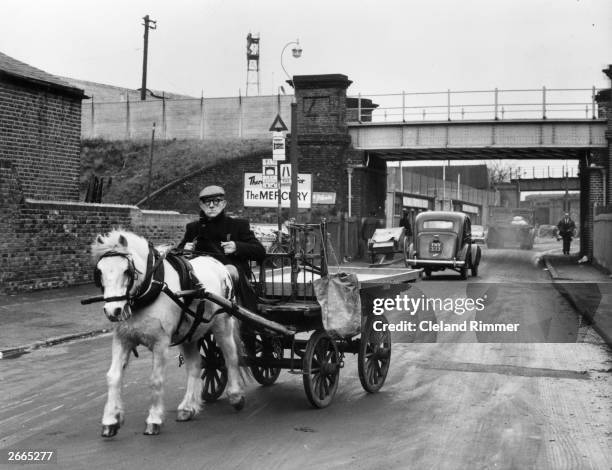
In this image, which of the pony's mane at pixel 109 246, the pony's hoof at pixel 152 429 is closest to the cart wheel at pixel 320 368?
the pony's hoof at pixel 152 429

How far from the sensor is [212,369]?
25.7 ft

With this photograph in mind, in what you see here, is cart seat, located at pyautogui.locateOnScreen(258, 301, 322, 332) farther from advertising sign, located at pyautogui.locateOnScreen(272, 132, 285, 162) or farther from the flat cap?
advertising sign, located at pyautogui.locateOnScreen(272, 132, 285, 162)

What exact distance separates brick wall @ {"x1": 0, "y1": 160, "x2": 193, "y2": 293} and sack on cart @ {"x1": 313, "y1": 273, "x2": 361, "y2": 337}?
10226 mm

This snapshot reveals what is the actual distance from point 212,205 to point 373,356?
2446mm

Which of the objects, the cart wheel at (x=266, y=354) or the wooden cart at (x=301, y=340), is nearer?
the wooden cart at (x=301, y=340)

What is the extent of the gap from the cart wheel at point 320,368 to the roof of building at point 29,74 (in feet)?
47.0

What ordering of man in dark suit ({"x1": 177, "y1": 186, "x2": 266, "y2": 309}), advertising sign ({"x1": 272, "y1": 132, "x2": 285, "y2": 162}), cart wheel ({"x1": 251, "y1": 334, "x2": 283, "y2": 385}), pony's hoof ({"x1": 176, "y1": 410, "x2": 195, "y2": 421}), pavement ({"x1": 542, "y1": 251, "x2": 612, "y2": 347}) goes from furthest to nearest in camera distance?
advertising sign ({"x1": 272, "y1": 132, "x2": 285, "y2": 162}) → pavement ({"x1": 542, "y1": 251, "x2": 612, "y2": 347}) → cart wheel ({"x1": 251, "y1": 334, "x2": 283, "y2": 385}) → man in dark suit ({"x1": 177, "y1": 186, "x2": 266, "y2": 309}) → pony's hoof ({"x1": 176, "y1": 410, "x2": 195, "y2": 421})

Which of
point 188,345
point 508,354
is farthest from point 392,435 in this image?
point 508,354

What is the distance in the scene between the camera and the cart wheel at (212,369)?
7.81 meters

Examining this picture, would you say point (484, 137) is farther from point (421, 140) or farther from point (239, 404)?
point (239, 404)

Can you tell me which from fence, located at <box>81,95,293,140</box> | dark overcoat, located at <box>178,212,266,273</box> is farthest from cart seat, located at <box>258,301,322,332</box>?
fence, located at <box>81,95,293,140</box>

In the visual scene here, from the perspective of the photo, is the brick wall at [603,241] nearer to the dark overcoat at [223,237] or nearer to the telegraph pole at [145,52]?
the dark overcoat at [223,237]

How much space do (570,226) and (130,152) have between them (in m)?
28.0

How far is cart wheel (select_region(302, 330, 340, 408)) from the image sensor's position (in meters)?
7.33
